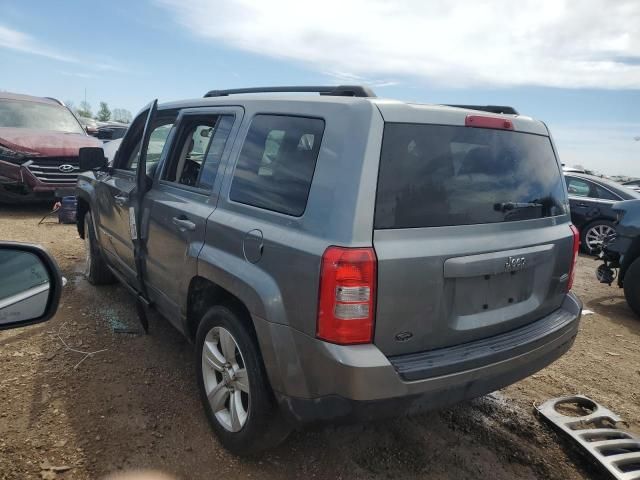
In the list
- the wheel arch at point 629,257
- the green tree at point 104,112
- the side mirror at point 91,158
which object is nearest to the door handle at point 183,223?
the side mirror at point 91,158

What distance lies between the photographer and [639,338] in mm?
4844

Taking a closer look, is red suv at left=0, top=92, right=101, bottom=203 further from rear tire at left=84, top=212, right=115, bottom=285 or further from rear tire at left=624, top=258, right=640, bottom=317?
rear tire at left=624, top=258, right=640, bottom=317

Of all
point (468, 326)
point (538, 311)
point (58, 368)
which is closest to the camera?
point (468, 326)

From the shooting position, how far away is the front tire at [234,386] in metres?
2.32

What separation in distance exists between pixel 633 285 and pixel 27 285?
19.4 feet

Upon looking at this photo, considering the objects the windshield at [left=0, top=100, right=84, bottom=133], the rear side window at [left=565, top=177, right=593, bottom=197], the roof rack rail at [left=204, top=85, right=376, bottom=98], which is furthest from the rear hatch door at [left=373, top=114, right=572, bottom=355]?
the windshield at [left=0, top=100, right=84, bottom=133]

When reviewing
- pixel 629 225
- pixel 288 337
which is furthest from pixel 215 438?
pixel 629 225

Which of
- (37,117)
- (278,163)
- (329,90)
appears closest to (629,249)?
(329,90)

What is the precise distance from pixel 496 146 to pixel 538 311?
3.05 feet

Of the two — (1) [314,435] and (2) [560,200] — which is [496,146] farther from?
(1) [314,435]

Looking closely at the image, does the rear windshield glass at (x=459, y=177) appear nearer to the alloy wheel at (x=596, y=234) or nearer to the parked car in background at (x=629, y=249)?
the parked car in background at (x=629, y=249)

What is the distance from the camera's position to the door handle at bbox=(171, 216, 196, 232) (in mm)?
2818

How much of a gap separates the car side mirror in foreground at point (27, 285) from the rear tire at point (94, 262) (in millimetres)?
3400

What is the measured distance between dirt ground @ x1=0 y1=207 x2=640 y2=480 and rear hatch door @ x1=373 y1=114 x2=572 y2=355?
72cm
